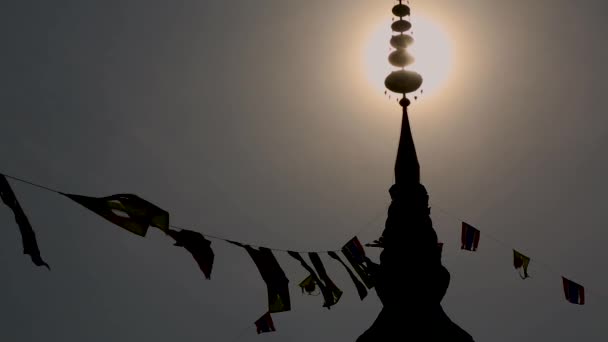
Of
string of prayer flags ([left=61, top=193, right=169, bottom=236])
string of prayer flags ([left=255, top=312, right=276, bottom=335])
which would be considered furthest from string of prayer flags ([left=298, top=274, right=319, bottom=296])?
string of prayer flags ([left=61, top=193, right=169, bottom=236])

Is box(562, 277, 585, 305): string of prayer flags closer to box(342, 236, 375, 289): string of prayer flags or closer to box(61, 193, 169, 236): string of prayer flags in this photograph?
box(342, 236, 375, 289): string of prayer flags

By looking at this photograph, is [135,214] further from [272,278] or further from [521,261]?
[521,261]

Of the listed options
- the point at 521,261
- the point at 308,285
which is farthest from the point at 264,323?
the point at 521,261

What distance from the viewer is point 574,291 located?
65.5 feet

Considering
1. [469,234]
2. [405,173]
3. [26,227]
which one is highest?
[405,173]

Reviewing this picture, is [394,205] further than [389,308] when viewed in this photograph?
Yes

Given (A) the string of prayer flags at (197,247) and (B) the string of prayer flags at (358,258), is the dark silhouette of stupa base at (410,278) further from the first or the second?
(A) the string of prayer flags at (197,247)

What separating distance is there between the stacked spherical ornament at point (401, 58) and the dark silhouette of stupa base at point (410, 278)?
4206 millimetres

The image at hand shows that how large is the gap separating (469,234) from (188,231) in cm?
Result: 1133

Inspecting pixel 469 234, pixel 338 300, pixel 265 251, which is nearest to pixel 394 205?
pixel 469 234

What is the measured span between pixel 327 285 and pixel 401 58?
1092cm

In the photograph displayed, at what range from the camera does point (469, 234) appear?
20.7 metres

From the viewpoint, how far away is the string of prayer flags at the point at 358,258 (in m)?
17.7

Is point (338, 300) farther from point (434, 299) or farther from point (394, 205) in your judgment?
point (394, 205)
